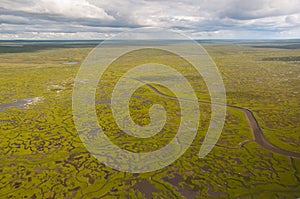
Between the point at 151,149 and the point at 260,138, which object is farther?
the point at 260,138

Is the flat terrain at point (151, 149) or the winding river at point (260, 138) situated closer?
the flat terrain at point (151, 149)

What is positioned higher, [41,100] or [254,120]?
[254,120]

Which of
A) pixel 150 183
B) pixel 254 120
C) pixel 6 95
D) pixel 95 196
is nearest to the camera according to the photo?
pixel 95 196

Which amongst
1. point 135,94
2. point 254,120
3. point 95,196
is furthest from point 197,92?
point 95,196

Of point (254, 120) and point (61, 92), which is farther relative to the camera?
point (61, 92)

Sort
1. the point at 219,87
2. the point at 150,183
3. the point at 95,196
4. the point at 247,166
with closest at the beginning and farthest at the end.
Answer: the point at 95,196 → the point at 150,183 → the point at 247,166 → the point at 219,87

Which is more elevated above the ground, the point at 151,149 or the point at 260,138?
the point at 260,138

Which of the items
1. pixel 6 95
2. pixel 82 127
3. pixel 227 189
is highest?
pixel 227 189

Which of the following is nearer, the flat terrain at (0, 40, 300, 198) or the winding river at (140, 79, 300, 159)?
the flat terrain at (0, 40, 300, 198)

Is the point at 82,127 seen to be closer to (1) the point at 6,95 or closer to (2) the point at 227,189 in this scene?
(2) the point at 227,189

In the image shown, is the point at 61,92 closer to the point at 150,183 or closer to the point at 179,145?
the point at 179,145
